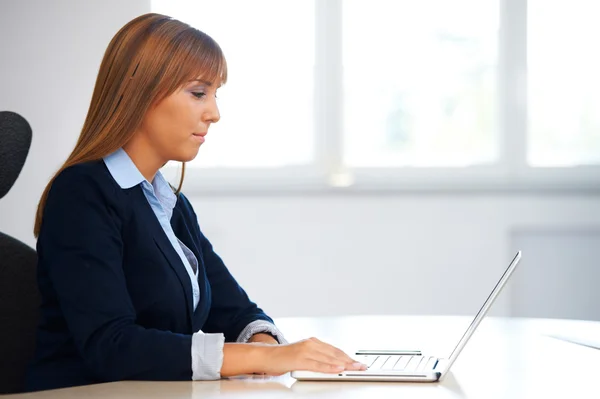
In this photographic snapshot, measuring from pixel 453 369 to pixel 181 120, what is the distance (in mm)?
608

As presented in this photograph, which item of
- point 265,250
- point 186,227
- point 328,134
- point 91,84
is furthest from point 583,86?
point 186,227

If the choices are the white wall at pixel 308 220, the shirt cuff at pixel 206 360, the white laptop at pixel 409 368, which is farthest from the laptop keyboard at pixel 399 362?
the white wall at pixel 308 220

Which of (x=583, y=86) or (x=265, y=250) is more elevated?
(x=583, y=86)

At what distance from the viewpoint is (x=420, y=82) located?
14.8ft

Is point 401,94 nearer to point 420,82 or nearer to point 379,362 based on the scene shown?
point 420,82

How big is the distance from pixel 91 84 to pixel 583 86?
2281 mm

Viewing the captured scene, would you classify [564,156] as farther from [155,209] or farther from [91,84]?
[155,209]

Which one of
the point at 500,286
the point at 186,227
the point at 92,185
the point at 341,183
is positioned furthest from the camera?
the point at 341,183

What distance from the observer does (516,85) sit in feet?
14.5

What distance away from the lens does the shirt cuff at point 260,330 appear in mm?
1735

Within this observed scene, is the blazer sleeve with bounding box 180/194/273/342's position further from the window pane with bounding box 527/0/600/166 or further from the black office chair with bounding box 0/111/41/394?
the window pane with bounding box 527/0/600/166

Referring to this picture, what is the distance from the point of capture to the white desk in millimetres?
1245

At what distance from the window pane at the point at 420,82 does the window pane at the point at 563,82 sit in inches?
7.4

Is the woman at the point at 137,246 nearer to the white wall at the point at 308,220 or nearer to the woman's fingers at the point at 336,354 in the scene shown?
the woman's fingers at the point at 336,354
